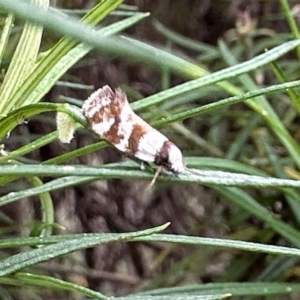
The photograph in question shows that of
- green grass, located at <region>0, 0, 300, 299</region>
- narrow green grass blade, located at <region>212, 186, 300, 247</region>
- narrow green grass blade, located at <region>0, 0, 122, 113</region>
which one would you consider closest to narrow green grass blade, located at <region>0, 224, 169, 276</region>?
green grass, located at <region>0, 0, 300, 299</region>

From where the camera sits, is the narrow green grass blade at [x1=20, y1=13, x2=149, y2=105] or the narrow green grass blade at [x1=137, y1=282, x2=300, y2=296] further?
the narrow green grass blade at [x1=137, y1=282, x2=300, y2=296]

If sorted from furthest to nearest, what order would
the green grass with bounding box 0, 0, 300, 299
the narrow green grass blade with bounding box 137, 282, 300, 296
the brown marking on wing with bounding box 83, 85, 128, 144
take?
the narrow green grass blade with bounding box 137, 282, 300, 296, the brown marking on wing with bounding box 83, 85, 128, 144, the green grass with bounding box 0, 0, 300, 299

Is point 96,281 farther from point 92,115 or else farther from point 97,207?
point 92,115

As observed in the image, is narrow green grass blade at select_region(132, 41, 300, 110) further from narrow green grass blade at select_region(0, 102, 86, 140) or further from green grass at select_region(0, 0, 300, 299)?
narrow green grass blade at select_region(0, 102, 86, 140)

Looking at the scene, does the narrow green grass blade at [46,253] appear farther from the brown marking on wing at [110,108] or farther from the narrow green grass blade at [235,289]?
the narrow green grass blade at [235,289]

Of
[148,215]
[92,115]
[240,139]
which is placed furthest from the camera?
[148,215]

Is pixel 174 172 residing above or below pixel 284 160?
below

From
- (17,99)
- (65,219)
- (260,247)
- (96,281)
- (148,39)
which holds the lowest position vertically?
(260,247)

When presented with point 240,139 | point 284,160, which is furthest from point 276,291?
point 240,139
